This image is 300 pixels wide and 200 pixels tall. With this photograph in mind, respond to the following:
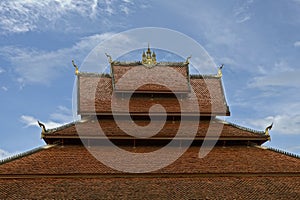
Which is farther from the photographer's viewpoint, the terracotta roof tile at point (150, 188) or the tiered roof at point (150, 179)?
the tiered roof at point (150, 179)

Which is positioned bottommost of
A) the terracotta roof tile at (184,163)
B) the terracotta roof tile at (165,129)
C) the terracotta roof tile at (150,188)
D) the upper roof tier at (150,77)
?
the terracotta roof tile at (150,188)

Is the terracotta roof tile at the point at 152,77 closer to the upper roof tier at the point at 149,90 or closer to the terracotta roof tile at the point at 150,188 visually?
the upper roof tier at the point at 149,90

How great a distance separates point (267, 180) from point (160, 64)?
1258 centimetres

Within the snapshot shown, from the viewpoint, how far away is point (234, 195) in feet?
51.4

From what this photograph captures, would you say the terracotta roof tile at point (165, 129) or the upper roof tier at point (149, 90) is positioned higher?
the upper roof tier at point (149, 90)

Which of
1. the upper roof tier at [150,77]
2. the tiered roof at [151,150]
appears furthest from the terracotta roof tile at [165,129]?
the upper roof tier at [150,77]

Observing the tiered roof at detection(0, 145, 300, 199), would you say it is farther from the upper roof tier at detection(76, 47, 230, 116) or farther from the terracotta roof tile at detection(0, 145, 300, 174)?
the upper roof tier at detection(76, 47, 230, 116)

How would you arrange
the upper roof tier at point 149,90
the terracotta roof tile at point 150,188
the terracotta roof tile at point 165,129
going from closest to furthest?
the terracotta roof tile at point 150,188, the terracotta roof tile at point 165,129, the upper roof tier at point 149,90

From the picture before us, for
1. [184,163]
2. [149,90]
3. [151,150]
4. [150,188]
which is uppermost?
[149,90]

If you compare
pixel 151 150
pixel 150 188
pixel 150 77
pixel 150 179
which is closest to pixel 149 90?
pixel 150 77

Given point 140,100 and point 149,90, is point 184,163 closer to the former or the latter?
point 140,100

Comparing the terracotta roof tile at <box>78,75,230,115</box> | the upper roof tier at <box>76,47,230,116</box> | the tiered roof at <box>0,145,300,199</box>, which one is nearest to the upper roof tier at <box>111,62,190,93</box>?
the upper roof tier at <box>76,47,230,116</box>

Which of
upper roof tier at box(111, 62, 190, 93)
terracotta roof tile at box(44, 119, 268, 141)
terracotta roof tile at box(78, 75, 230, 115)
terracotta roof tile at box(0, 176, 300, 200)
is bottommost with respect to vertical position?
terracotta roof tile at box(0, 176, 300, 200)

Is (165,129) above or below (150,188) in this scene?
above
